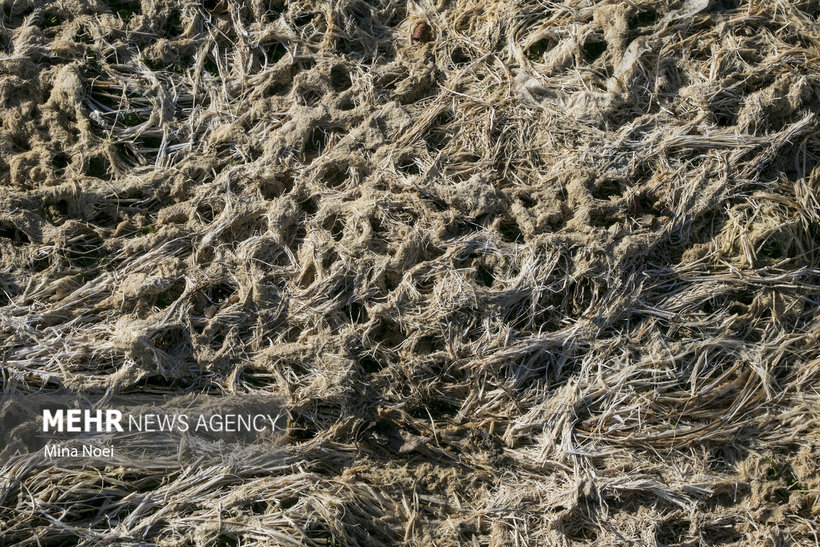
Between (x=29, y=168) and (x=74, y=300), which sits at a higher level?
(x=29, y=168)

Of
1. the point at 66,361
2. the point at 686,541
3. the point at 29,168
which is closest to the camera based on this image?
the point at 686,541

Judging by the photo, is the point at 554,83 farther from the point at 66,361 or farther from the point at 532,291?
the point at 66,361

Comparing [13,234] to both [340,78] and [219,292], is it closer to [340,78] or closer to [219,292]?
[219,292]

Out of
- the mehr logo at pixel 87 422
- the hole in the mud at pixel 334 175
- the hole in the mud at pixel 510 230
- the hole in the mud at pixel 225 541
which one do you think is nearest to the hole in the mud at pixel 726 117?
the hole in the mud at pixel 510 230

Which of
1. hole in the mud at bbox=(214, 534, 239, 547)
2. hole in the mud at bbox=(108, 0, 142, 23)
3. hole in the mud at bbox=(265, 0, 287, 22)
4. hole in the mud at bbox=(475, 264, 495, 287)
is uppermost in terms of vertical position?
Result: hole in the mud at bbox=(108, 0, 142, 23)

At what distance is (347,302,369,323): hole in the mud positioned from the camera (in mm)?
2277

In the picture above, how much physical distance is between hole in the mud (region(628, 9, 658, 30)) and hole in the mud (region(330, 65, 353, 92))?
1134 mm

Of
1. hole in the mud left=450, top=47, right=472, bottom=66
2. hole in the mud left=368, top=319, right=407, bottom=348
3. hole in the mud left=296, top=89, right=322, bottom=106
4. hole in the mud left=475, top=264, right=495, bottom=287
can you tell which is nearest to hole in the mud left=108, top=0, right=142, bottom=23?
hole in the mud left=296, top=89, right=322, bottom=106

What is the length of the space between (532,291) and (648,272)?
426 mm

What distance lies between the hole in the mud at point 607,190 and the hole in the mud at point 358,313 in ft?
3.14

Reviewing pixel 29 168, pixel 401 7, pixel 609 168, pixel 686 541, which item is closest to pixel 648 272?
pixel 609 168

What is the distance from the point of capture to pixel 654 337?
2.21 m

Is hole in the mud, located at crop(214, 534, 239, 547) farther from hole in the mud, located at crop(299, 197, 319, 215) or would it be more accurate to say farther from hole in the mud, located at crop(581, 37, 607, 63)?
hole in the mud, located at crop(581, 37, 607, 63)

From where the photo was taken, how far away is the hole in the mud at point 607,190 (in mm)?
2352
